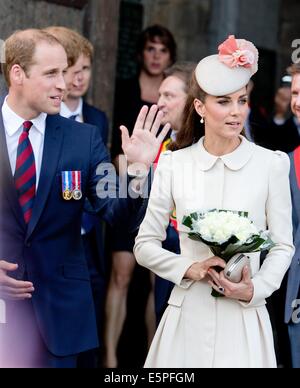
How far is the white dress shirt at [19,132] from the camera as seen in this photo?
5.52 m

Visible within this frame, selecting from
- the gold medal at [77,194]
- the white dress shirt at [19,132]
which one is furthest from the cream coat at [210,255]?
the white dress shirt at [19,132]

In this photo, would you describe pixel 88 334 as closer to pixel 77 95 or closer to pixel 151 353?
pixel 151 353

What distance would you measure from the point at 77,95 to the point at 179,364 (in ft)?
8.53

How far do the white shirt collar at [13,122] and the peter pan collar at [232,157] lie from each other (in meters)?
0.89

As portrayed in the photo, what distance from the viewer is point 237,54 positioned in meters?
5.13

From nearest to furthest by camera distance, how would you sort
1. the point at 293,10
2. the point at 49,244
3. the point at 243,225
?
the point at 243,225
the point at 49,244
the point at 293,10

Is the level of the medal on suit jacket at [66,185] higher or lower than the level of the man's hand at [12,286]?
higher

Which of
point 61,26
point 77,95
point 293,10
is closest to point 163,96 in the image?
point 77,95

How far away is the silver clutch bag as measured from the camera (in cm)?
484

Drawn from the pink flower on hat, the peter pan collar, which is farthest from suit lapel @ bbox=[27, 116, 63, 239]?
the pink flower on hat

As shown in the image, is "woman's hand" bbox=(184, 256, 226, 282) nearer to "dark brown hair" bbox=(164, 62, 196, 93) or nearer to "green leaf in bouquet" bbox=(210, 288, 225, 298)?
"green leaf in bouquet" bbox=(210, 288, 225, 298)

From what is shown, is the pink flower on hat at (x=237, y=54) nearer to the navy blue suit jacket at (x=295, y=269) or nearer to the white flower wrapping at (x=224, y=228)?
the white flower wrapping at (x=224, y=228)

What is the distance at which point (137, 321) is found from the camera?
8.19m

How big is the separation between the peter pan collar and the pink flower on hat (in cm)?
37
